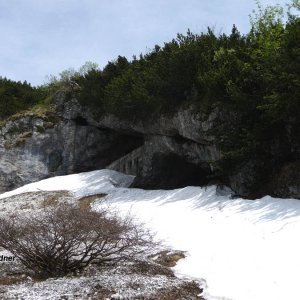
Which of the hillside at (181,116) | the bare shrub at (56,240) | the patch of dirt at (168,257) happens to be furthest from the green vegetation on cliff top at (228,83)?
the bare shrub at (56,240)

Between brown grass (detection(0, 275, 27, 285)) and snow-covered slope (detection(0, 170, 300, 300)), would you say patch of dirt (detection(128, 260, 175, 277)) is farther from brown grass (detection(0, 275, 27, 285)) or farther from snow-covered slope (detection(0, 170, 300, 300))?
brown grass (detection(0, 275, 27, 285))

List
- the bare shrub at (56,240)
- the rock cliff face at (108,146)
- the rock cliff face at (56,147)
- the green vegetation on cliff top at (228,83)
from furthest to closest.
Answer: the rock cliff face at (56,147) < the rock cliff face at (108,146) < the green vegetation on cliff top at (228,83) < the bare shrub at (56,240)

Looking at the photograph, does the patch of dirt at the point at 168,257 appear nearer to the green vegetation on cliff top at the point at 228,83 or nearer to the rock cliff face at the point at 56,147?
the green vegetation on cliff top at the point at 228,83

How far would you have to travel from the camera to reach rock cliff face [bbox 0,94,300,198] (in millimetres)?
22281

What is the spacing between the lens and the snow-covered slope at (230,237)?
8469 millimetres

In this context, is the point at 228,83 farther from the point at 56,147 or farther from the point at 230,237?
the point at 56,147

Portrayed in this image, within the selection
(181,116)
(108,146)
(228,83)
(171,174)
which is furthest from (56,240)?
(108,146)

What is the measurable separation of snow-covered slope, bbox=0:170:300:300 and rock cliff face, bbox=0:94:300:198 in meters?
2.85

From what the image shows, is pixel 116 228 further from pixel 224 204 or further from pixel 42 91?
pixel 42 91

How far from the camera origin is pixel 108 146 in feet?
114

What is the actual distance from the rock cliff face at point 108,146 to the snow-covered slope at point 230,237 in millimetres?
2850

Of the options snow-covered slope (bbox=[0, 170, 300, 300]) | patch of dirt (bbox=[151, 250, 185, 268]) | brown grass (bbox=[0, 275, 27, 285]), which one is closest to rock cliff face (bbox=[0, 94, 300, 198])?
snow-covered slope (bbox=[0, 170, 300, 300])

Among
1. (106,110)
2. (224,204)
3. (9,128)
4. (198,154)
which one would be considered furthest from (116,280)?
(9,128)

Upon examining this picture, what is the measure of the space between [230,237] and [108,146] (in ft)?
76.1
